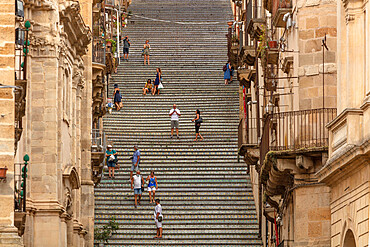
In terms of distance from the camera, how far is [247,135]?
144 feet

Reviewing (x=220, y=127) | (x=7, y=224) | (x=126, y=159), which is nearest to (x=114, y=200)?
(x=126, y=159)

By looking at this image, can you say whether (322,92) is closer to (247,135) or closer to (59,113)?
(59,113)

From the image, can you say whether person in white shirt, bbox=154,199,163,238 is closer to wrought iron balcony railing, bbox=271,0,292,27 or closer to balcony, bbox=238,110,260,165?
balcony, bbox=238,110,260,165

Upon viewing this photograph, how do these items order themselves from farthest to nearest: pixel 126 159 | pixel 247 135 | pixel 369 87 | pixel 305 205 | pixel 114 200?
pixel 126 159 → pixel 114 200 → pixel 247 135 → pixel 305 205 → pixel 369 87

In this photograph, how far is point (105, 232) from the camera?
48656 millimetres

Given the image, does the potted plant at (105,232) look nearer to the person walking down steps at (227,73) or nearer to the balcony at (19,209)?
the person walking down steps at (227,73)

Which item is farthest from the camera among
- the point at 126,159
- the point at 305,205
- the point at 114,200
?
the point at 126,159

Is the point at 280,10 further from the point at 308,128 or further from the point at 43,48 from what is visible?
the point at 43,48

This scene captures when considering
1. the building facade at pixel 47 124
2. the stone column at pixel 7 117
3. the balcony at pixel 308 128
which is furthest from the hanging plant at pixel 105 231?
the stone column at pixel 7 117

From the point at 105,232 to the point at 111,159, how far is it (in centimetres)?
503

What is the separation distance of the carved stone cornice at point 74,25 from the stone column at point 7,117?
1196cm

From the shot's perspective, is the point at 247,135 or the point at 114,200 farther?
the point at 114,200

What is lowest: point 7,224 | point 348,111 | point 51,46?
point 7,224

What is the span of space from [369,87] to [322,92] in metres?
5.79
